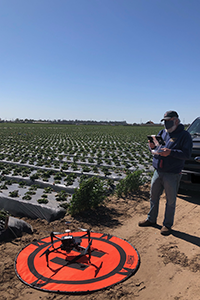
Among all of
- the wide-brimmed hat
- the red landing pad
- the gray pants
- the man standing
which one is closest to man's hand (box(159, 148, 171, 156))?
the man standing

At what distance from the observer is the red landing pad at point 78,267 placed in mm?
3018

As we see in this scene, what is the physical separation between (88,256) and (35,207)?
2.21 m

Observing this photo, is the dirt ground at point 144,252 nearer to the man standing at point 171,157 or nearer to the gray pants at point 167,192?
the gray pants at point 167,192

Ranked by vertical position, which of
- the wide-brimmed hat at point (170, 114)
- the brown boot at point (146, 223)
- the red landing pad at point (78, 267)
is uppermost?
the wide-brimmed hat at point (170, 114)

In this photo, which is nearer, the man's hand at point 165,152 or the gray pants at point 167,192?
the man's hand at point 165,152

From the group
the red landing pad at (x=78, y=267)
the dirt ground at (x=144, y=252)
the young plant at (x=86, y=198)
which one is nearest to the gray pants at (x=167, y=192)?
the dirt ground at (x=144, y=252)

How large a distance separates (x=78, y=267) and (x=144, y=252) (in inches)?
43.3

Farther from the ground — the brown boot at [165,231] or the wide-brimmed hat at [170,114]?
the wide-brimmed hat at [170,114]

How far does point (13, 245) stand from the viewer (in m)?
4.04

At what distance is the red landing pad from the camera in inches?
119

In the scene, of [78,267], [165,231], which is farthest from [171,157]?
[78,267]

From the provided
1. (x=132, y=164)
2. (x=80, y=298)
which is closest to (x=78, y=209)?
(x=80, y=298)

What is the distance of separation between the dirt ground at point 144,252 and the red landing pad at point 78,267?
3.2 inches

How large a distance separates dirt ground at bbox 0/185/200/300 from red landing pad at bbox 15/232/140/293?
83mm
